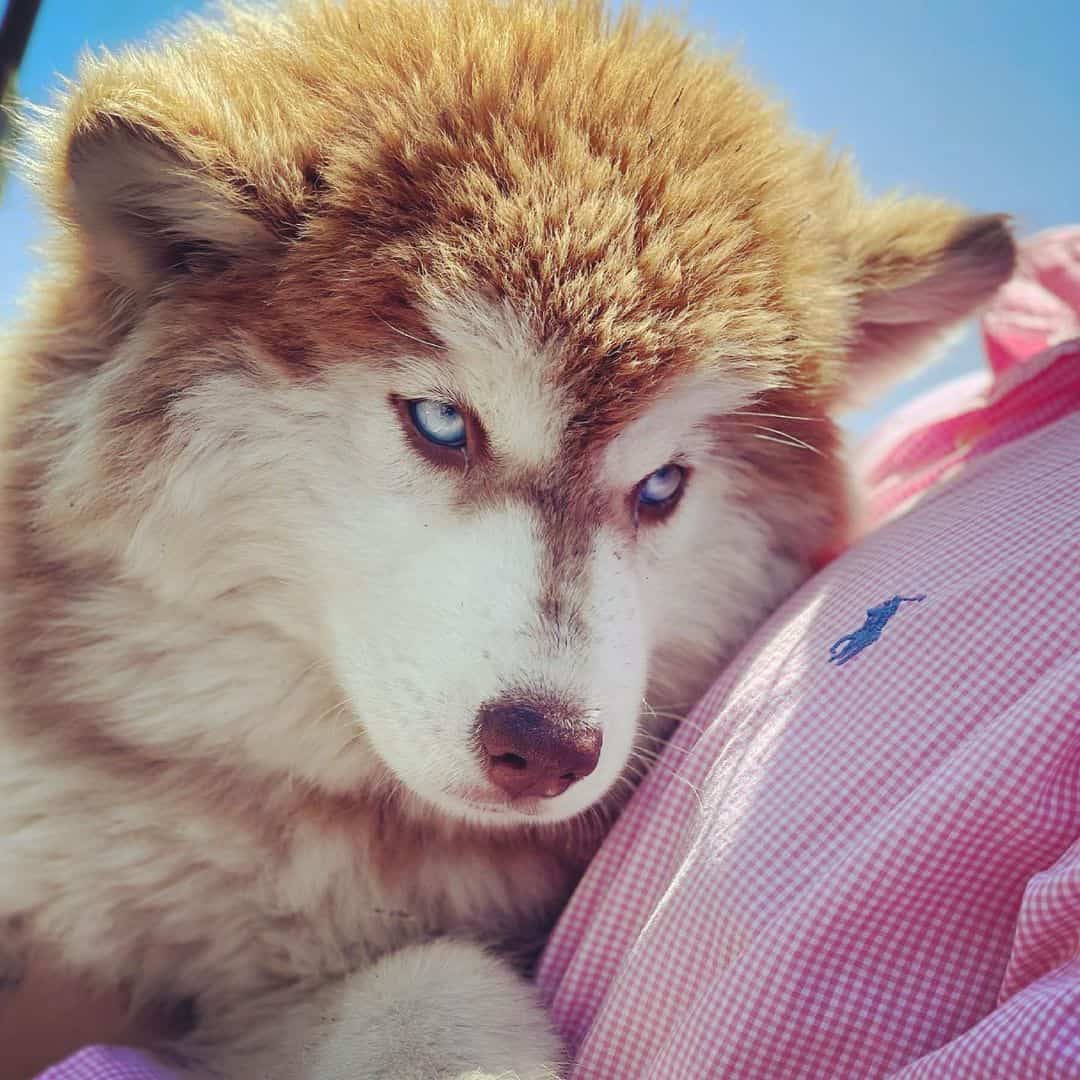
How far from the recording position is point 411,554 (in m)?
1.45

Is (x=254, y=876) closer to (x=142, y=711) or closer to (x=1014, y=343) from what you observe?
(x=142, y=711)

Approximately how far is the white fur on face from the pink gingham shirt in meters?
0.20

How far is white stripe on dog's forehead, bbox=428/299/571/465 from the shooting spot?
1.39m

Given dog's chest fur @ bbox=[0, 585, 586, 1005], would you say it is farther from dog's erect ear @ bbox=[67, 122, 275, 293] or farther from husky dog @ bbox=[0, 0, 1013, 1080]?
dog's erect ear @ bbox=[67, 122, 275, 293]

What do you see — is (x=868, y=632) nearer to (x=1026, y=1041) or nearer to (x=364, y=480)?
(x=1026, y=1041)

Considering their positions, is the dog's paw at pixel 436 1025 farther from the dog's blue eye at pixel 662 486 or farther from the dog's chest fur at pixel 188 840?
the dog's blue eye at pixel 662 486

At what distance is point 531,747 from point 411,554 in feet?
1.14

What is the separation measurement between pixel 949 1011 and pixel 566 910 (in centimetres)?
63

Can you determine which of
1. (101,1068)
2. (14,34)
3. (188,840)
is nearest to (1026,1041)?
(101,1068)

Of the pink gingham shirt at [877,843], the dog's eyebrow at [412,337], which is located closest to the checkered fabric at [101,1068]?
the pink gingham shirt at [877,843]

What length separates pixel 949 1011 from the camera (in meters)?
1.11

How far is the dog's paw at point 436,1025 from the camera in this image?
4.38 ft

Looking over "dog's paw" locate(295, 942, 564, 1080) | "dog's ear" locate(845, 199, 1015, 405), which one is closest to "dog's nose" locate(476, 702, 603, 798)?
"dog's paw" locate(295, 942, 564, 1080)

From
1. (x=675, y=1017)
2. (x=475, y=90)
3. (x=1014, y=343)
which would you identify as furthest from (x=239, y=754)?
(x=1014, y=343)
